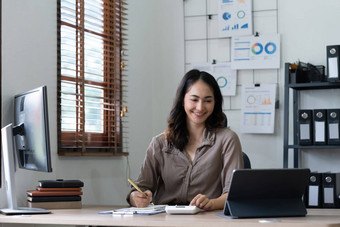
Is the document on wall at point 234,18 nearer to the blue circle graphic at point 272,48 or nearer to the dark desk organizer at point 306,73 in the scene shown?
the blue circle graphic at point 272,48

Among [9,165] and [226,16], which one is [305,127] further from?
[9,165]

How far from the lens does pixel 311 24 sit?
380 centimetres

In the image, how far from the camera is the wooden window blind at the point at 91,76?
3.00 m

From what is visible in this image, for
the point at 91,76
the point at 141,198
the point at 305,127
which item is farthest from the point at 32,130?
the point at 305,127

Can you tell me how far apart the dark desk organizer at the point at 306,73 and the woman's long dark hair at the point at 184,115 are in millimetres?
1348

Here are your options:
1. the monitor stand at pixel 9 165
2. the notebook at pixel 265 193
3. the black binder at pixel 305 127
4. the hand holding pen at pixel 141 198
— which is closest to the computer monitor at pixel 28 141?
the monitor stand at pixel 9 165

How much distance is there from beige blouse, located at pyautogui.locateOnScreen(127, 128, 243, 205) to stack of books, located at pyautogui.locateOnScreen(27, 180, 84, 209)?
13.1 inches

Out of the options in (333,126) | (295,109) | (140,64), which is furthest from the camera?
(140,64)

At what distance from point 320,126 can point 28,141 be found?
6.76 ft

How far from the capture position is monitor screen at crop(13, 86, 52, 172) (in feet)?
6.72

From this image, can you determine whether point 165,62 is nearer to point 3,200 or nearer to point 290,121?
point 290,121

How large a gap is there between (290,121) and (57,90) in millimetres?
1794

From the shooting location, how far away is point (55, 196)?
236 centimetres

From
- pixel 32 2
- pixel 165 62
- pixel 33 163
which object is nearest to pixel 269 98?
pixel 165 62
